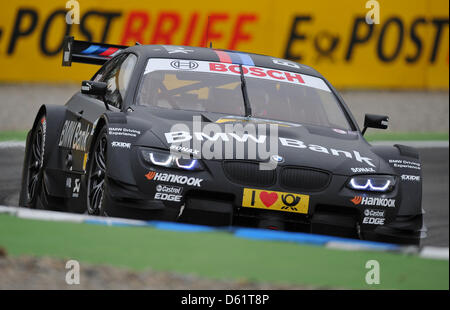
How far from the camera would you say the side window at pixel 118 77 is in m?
7.08

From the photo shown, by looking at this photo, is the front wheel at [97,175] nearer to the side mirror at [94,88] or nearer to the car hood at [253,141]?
the car hood at [253,141]

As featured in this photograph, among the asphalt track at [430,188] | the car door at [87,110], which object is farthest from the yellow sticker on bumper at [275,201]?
the asphalt track at [430,188]

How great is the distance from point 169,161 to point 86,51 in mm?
3182

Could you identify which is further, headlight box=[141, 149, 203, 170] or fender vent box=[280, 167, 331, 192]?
fender vent box=[280, 167, 331, 192]

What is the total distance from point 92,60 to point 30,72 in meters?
5.72

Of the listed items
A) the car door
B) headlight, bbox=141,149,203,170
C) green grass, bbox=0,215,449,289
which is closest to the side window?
the car door

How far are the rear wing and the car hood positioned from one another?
2.17 m

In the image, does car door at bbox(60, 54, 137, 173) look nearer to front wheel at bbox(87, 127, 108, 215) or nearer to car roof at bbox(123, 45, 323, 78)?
car roof at bbox(123, 45, 323, 78)

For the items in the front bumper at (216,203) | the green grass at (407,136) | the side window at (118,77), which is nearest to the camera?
the front bumper at (216,203)

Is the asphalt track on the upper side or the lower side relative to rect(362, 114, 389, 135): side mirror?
lower

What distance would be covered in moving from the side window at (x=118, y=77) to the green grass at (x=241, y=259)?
9.83 ft

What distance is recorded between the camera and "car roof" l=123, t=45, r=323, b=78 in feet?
24.0
